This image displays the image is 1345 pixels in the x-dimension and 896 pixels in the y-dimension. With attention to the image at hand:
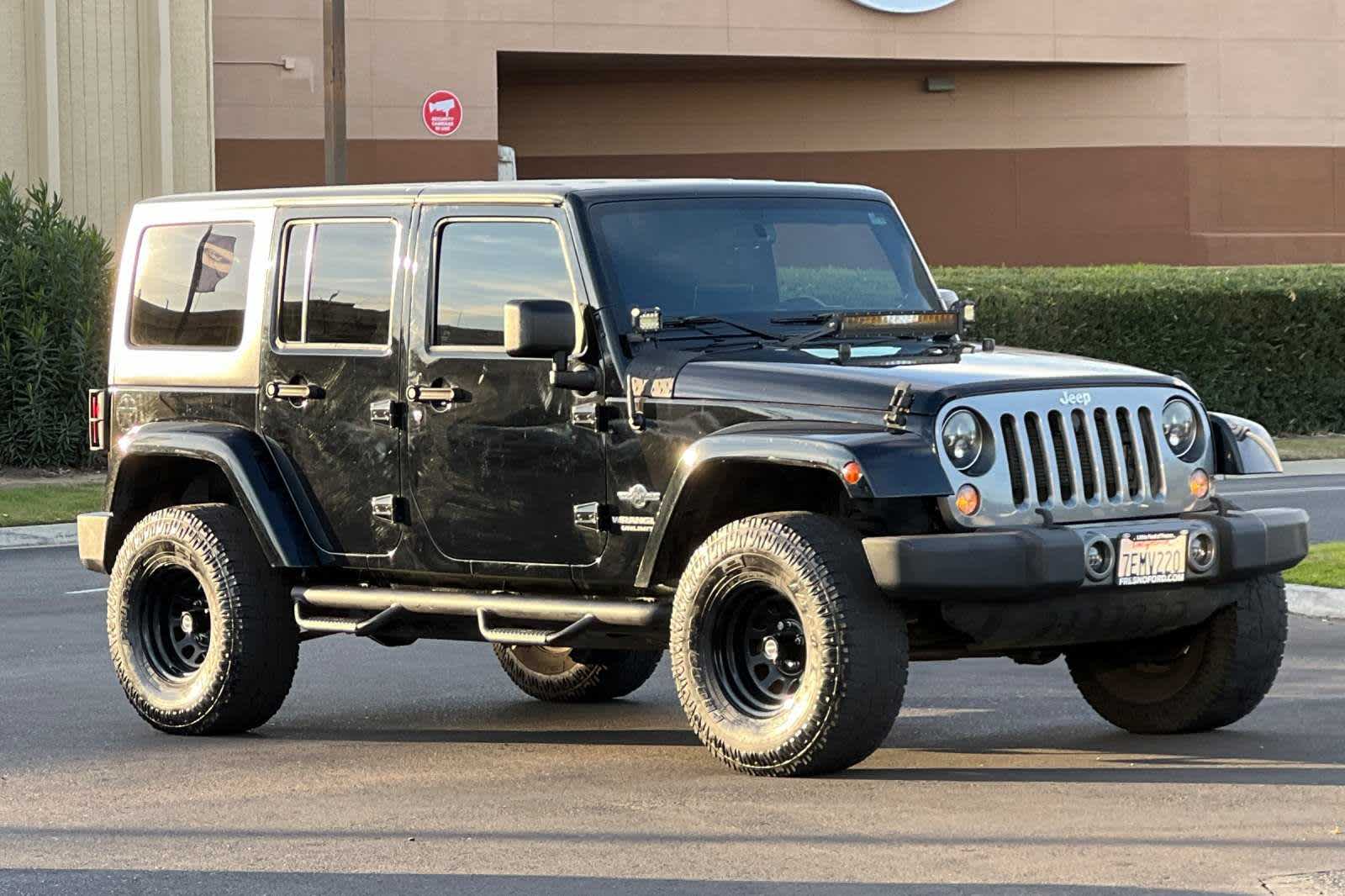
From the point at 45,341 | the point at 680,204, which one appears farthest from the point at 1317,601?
the point at 45,341

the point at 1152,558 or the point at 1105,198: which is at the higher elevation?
the point at 1105,198

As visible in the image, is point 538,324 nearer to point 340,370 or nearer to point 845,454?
point 340,370

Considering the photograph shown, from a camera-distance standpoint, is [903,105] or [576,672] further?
[903,105]

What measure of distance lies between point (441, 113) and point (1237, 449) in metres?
26.4

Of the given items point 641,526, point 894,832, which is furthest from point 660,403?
point 894,832

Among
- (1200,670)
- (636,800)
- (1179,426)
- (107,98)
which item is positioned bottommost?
(636,800)

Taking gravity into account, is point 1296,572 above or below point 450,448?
below

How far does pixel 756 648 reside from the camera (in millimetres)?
8273

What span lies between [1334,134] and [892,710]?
31361 mm

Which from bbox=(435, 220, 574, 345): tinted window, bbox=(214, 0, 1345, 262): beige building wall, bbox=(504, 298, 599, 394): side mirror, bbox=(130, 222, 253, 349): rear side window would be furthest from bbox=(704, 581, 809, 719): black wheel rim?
bbox=(214, 0, 1345, 262): beige building wall

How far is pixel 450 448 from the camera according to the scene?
899 cm

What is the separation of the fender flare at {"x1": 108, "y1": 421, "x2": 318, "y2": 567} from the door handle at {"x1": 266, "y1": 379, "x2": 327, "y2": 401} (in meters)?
0.21

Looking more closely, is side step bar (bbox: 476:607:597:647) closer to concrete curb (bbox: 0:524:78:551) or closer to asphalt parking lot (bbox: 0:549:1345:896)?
asphalt parking lot (bbox: 0:549:1345:896)

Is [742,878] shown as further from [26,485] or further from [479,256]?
[26,485]
